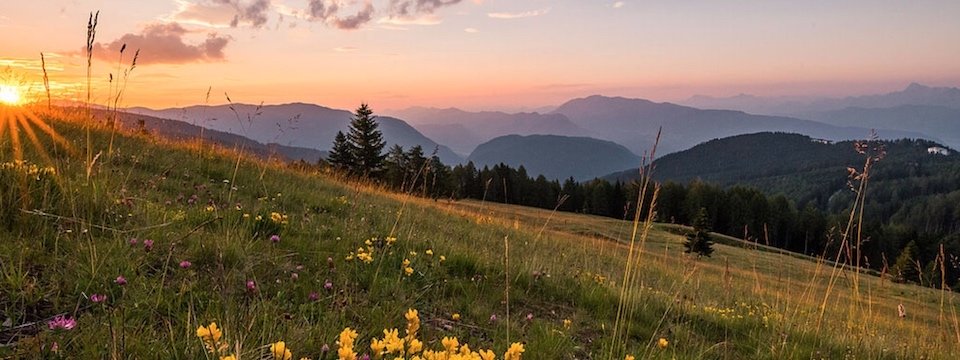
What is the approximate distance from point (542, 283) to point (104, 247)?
3.62m

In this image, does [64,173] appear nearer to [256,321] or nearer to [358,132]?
[256,321]

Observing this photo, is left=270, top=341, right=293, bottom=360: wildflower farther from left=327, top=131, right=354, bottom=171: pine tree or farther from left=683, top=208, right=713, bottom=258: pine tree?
left=327, top=131, right=354, bottom=171: pine tree

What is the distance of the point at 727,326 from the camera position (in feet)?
16.6

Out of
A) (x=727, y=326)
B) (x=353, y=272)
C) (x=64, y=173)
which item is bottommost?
(x=727, y=326)

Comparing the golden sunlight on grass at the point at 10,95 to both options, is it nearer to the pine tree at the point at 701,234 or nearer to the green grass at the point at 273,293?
the green grass at the point at 273,293

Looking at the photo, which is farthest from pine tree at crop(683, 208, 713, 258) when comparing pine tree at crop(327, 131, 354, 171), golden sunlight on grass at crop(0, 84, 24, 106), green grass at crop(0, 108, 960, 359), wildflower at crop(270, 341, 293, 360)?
pine tree at crop(327, 131, 354, 171)

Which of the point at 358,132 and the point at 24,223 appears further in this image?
the point at 358,132

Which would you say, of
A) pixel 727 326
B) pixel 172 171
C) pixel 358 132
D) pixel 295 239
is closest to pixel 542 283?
pixel 727 326

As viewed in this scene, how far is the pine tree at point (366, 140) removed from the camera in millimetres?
56812

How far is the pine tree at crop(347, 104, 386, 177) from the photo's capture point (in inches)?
2237

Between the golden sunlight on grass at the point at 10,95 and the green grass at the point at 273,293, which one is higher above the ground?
the golden sunlight on grass at the point at 10,95

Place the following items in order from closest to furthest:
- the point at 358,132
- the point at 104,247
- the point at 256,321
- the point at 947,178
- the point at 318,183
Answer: the point at 256,321, the point at 104,247, the point at 318,183, the point at 358,132, the point at 947,178

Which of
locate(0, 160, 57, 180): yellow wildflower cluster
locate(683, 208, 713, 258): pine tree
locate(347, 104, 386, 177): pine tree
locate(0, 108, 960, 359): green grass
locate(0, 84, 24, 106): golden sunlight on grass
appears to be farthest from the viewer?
locate(347, 104, 386, 177): pine tree

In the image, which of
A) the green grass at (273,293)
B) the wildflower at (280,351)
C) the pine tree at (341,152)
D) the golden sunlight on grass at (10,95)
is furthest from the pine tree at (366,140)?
the wildflower at (280,351)
